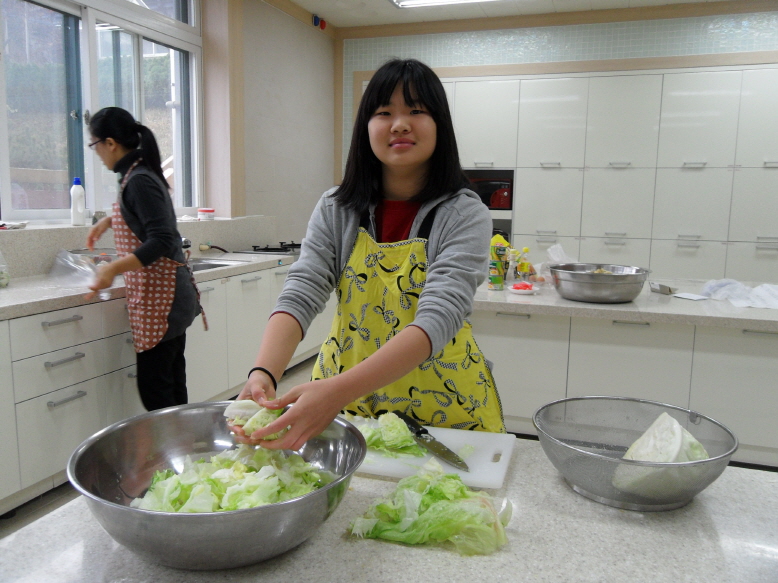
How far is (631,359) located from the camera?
2.67 metres

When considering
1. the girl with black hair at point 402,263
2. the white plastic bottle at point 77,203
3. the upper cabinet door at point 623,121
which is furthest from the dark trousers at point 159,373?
the upper cabinet door at point 623,121

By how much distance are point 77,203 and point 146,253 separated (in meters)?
0.96

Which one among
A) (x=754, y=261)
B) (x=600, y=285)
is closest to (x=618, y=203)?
(x=754, y=261)

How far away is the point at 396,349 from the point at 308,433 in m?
0.22

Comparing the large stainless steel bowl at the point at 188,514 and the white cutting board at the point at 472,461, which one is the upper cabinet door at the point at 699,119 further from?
the large stainless steel bowl at the point at 188,514

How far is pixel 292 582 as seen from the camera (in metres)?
0.76

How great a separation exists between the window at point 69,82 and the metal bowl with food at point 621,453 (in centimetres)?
292

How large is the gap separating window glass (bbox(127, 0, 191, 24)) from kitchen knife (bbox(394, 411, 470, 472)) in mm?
3537

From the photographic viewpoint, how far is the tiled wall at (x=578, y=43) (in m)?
4.67

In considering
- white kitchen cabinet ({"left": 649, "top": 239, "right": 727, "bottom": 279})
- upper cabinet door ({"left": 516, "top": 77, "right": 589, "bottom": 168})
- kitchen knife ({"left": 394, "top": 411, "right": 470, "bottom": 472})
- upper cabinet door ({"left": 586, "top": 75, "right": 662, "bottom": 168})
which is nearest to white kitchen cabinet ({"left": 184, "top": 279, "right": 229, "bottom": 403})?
kitchen knife ({"left": 394, "top": 411, "right": 470, "bottom": 472})

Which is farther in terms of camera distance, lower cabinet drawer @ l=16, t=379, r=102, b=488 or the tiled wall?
the tiled wall

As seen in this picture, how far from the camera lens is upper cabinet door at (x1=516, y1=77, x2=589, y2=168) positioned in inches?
195

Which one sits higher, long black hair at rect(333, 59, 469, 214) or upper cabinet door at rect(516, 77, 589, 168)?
upper cabinet door at rect(516, 77, 589, 168)

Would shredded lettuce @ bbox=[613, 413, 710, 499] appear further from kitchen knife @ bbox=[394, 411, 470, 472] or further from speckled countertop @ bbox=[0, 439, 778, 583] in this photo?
kitchen knife @ bbox=[394, 411, 470, 472]
